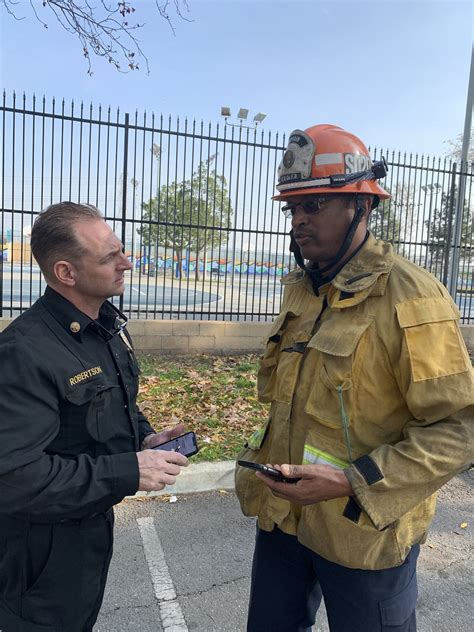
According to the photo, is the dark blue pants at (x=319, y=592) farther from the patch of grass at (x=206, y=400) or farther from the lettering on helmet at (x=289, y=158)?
the patch of grass at (x=206, y=400)

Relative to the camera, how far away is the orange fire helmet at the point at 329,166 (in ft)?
5.34

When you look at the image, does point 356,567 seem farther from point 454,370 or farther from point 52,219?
point 52,219

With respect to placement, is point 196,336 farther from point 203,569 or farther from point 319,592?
point 319,592

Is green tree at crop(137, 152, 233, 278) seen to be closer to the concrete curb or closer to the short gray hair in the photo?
the concrete curb

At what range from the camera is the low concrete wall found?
7488 millimetres

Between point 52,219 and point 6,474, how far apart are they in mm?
826

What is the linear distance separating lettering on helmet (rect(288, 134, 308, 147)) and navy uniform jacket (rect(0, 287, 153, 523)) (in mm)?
976

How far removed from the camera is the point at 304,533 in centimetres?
162

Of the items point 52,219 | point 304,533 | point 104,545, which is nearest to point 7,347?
point 52,219

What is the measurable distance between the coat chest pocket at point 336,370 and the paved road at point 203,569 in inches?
64.0

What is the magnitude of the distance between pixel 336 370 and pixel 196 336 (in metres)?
6.35

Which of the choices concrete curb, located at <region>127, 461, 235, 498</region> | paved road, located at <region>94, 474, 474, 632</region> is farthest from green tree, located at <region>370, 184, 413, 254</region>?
concrete curb, located at <region>127, 461, 235, 498</region>

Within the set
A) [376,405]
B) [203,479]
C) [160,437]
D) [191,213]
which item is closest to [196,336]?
[191,213]

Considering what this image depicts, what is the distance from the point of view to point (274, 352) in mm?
1949
